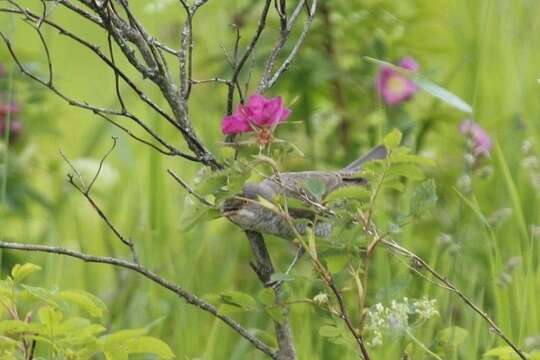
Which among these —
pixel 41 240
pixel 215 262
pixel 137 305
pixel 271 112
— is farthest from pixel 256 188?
pixel 41 240

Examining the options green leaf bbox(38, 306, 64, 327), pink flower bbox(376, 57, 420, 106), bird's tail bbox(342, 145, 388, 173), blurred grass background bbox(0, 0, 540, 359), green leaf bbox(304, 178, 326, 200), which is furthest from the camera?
pink flower bbox(376, 57, 420, 106)

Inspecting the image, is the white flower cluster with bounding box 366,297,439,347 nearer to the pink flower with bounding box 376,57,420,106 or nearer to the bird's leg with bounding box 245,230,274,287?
the bird's leg with bounding box 245,230,274,287

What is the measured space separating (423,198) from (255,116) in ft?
1.06

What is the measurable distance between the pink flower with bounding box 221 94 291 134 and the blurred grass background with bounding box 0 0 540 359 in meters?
1.11

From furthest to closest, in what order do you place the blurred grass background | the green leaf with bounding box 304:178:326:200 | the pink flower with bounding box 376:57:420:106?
the pink flower with bounding box 376:57:420:106 → the blurred grass background → the green leaf with bounding box 304:178:326:200

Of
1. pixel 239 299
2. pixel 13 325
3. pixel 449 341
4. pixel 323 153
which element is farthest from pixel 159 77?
pixel 323 153

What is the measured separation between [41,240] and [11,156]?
277 mm

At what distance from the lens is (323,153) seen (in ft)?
13.4

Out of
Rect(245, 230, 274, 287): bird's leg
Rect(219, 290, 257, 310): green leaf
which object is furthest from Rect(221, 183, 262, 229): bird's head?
Rect(219, 290, 257, 310): green leaf

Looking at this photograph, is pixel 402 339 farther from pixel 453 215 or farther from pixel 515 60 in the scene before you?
pixel 515 60

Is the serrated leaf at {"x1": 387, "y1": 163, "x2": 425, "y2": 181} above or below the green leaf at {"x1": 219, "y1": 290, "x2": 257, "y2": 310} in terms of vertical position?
above

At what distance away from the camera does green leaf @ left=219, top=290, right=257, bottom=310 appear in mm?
2158

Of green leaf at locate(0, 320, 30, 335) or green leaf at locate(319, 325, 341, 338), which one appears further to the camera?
green leaf at locate(319, 325, 341, 338)

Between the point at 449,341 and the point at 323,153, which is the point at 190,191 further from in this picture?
the point at 323,153
